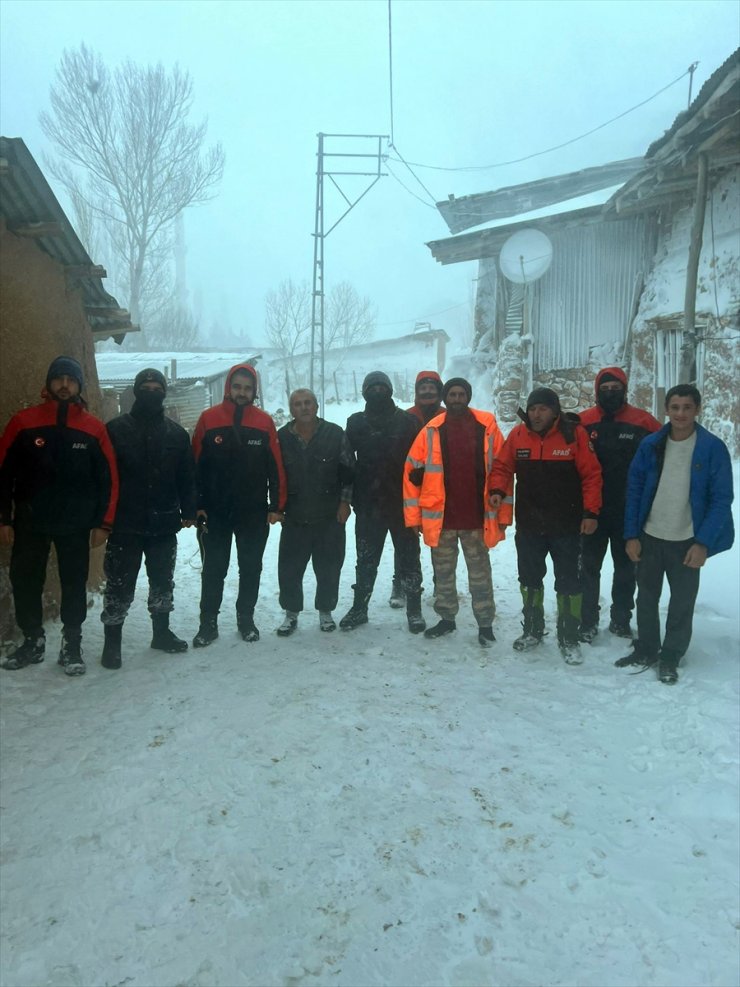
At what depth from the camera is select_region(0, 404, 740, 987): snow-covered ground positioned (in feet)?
6.95

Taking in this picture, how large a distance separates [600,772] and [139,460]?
3468mm

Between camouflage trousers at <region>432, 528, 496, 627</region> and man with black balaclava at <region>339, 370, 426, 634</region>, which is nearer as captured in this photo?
camouflage trousers at <region>432, 528, 496, 627</region>

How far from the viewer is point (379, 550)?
511 cm

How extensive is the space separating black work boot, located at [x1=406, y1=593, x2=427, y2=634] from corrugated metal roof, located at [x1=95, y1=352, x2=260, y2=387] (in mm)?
14832

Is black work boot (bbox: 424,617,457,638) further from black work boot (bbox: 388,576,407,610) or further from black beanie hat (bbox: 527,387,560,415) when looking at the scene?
black beanie hat (bbox: 527,387,560,415)

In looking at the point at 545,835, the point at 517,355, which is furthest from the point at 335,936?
the point at 517,355

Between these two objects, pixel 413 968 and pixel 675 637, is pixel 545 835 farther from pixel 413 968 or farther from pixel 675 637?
pixel 675 637

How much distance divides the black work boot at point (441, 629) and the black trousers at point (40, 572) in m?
2.54

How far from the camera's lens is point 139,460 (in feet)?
14.4

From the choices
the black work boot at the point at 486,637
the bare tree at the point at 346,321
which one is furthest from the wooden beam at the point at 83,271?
the bare tree at the point at 346,321

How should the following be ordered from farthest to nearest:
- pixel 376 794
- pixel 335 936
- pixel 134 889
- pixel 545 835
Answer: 1. pixel 376 794
2. pixel 545 835
3. pixel 134 889
4. pixel 335 936

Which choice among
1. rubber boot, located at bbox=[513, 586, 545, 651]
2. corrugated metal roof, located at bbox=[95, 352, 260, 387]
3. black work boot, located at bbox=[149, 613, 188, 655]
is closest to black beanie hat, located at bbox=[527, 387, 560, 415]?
rubber boot, located at bbox=[513, 586, 545, 651]

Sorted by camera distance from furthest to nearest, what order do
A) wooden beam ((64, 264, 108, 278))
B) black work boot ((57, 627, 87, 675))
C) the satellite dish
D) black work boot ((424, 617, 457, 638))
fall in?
the satellite dish → wooden beam ((64, 264, 108, 278)) → black work boot ((424, 617, 457, 638)) → black work boot ((57, 627, 87, 675))

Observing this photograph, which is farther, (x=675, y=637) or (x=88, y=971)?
(x=675, y=637)
